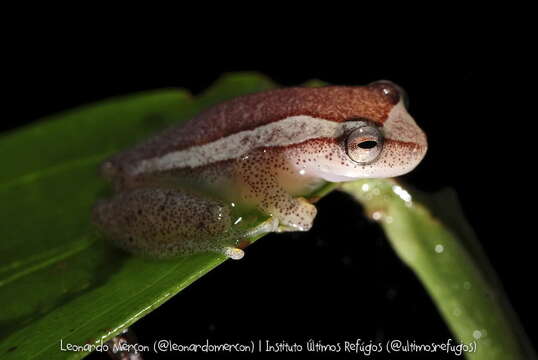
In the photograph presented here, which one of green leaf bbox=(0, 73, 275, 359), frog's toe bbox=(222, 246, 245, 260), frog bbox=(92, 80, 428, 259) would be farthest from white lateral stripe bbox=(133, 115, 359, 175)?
frog's toe bbox=(222, 246, 245, 260)

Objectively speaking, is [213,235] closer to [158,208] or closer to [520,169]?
[158,208]

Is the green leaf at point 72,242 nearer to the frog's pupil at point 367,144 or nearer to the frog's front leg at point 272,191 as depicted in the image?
the frog's front leg at point 272,191

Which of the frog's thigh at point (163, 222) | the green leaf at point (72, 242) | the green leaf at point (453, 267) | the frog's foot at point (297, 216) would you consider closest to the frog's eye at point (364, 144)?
the green leaf at point (453, 267)

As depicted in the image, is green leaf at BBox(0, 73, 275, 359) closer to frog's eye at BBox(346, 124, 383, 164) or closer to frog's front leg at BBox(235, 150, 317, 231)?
frog's front leg at BBox(235, 150, 317, 231)

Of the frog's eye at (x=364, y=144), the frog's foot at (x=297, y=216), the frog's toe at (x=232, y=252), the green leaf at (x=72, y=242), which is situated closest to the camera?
the green leaf at (x=72, y=242)

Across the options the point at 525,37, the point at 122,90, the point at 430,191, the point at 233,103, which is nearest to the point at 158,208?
the point at 233,103

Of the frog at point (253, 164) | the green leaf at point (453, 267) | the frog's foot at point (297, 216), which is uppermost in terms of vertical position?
the frog at point (253, 164)
